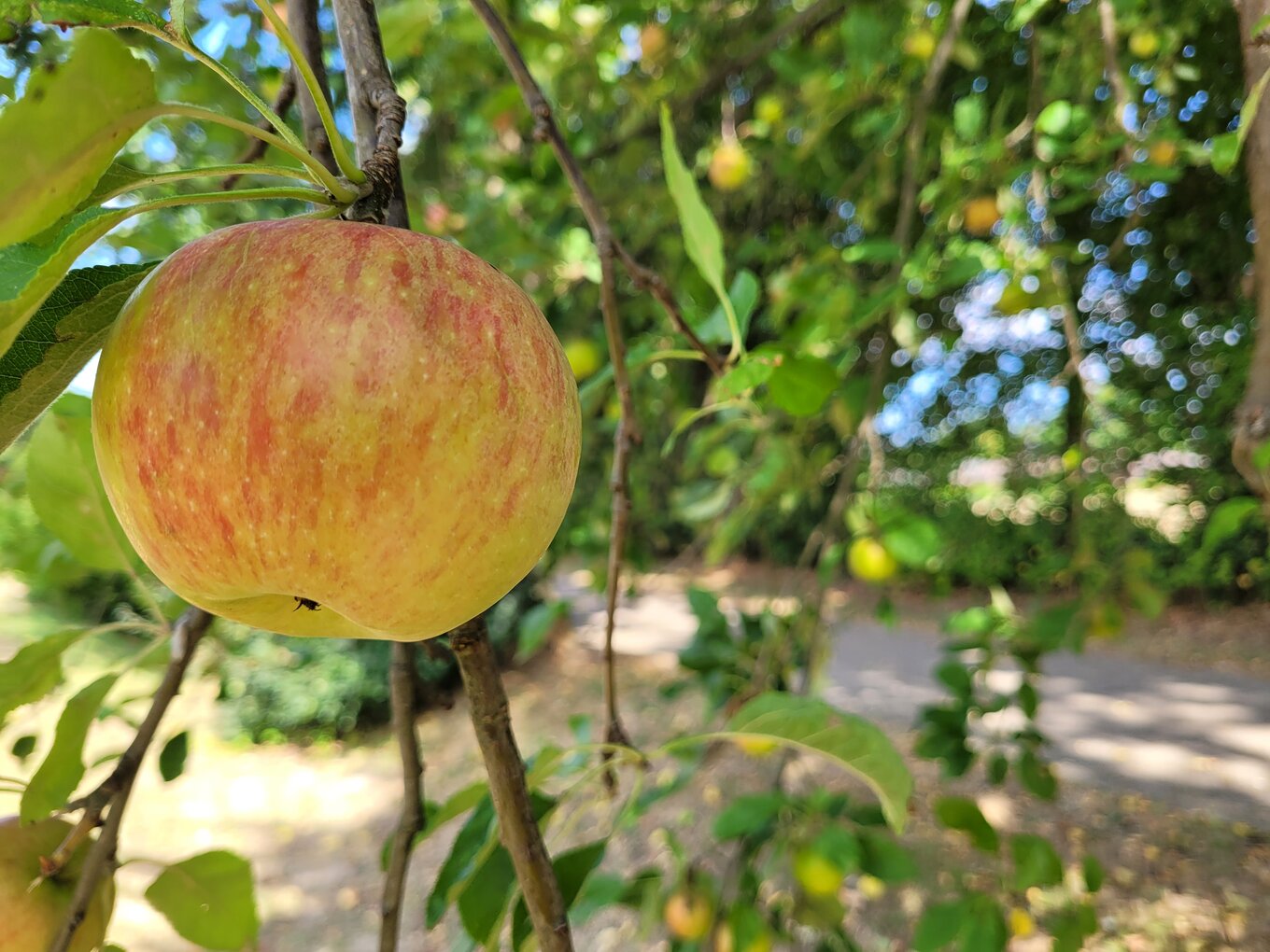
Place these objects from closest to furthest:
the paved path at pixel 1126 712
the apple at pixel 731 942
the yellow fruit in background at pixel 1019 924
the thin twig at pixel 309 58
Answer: the thin twig at pixel 309 58, the apple at pixel 731 942, the yellow fruit in background at pixel 1019 924, the paved path at pixel 1126 712

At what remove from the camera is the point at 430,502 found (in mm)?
403

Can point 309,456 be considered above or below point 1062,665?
above

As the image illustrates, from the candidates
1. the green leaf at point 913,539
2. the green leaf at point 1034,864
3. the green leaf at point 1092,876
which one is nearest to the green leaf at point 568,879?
the green leaf at point 913,539

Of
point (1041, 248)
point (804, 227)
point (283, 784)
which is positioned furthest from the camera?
point (283, 784)

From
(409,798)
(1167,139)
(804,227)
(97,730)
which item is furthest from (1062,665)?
(97,730)

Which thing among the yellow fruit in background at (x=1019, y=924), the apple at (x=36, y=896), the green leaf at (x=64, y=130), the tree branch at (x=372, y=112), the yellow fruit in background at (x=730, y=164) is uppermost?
the yellow fruit in background at (x=730, y=164)

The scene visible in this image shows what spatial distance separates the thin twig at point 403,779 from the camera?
0.64m

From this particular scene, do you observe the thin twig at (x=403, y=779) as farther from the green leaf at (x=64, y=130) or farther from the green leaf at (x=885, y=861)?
the green leaf at (x=885, y=861)

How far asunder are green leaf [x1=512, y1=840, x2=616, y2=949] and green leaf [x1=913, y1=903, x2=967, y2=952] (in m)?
0.92

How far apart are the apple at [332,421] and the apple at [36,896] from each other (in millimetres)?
374

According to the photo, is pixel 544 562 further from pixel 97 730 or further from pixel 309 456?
pixel 97 730

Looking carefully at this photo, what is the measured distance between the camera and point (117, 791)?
1.92 feet

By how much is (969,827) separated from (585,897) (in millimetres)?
737

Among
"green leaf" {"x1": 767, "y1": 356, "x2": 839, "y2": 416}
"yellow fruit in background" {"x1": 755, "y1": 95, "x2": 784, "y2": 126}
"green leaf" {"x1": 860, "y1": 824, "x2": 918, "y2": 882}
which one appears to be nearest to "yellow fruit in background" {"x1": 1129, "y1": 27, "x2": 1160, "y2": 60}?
"yellow fruit in background" {"x1": 755, "y1": 95, "x2": 784, "y2": 126}
